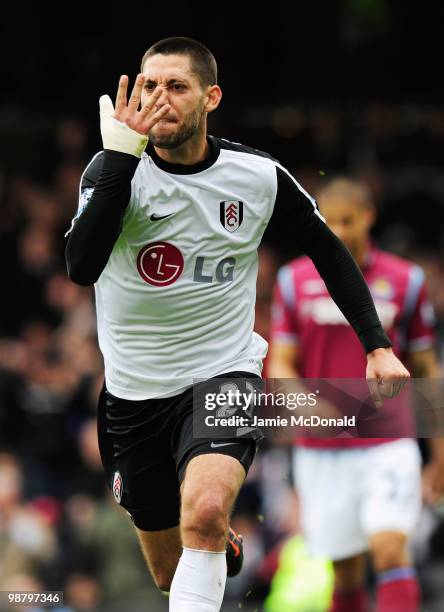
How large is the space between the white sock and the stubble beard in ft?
5.20

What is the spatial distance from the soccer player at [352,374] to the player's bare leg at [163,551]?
1.71 metres

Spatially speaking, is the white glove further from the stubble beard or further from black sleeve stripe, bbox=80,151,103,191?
the stubble beard

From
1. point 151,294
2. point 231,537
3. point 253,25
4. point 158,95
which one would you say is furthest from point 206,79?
point 253,25

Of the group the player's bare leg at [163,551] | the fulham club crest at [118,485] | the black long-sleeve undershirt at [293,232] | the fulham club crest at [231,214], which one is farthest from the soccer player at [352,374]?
the fulham club crest at [231,214]

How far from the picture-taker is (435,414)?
23.4 ft

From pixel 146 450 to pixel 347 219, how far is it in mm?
2387

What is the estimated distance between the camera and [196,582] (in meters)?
5.11

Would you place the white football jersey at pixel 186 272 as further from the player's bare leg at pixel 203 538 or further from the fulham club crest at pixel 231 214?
the player's bare leg at pixel 203 538

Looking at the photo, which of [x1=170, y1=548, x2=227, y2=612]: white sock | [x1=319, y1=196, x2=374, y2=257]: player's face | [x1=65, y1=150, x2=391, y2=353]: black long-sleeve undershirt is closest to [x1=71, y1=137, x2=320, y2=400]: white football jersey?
[x1=65, y1=150, x2=391, y2=353]: black long-sleeve undershirt

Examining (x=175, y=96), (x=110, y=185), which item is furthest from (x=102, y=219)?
(x=175, y=96)

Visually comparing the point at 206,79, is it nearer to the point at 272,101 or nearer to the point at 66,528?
the point at 66,528

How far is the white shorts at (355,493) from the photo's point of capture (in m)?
7.55

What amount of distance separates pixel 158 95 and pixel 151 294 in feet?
2.70

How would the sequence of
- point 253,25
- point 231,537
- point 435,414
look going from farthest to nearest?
point 253,25
point 435,414
point 231,537
